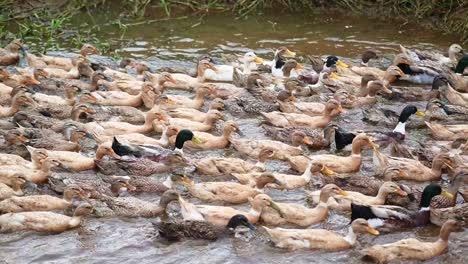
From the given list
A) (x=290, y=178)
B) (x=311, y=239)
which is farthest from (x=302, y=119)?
(x=311, y=239)

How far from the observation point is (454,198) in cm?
1119

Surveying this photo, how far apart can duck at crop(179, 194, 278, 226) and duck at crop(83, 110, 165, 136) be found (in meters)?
2.85

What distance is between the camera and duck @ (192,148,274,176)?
12.0m

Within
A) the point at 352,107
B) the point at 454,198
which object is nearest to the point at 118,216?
the point at 454,198

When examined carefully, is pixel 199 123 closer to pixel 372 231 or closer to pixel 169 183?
pixel 169 183

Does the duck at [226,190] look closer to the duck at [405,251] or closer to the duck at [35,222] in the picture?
the duck at [35,222]

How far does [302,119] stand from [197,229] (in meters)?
4.05

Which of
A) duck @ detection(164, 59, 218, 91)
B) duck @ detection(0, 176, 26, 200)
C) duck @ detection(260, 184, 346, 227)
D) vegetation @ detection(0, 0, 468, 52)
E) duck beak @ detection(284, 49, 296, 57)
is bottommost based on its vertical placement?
duck @ detection(260, 184, 346, 227)

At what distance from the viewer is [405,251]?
9852 millimetres

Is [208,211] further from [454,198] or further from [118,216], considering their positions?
[454,198]

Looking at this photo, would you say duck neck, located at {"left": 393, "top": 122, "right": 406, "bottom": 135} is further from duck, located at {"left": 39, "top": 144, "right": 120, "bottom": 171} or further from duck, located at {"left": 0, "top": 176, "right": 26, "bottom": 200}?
duck, located at {"left": 0, "top": 176, "right": 26, "bottom": 200}

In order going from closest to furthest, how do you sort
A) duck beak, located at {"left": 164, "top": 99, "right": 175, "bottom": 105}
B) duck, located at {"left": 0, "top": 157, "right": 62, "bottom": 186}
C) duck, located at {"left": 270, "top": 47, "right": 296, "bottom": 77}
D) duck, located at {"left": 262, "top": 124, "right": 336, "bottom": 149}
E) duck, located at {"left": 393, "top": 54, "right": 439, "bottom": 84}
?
duck, located at {"left": 0, "top": 157, "right": 62, "bottom": 186} → duck, located at {"left": 262, "top": 124, "right": 336, "bottom": 149} → duck beak, located at {"left": 164, "top": 99, "right": 175, "bottom": 105} → duck, located at {"left": 393, "top": 54, "right": 439, "bottom": 84} → duck, located at {"left": 270, "top": 47, "right": 296, "bottom": 77}

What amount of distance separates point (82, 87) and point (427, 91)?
570 centimetres

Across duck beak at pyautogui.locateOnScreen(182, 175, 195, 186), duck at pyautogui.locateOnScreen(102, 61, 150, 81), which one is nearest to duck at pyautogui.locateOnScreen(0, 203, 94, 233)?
duck beak at pyautogui.locateOnScreen(182, 175, 195, 186)
